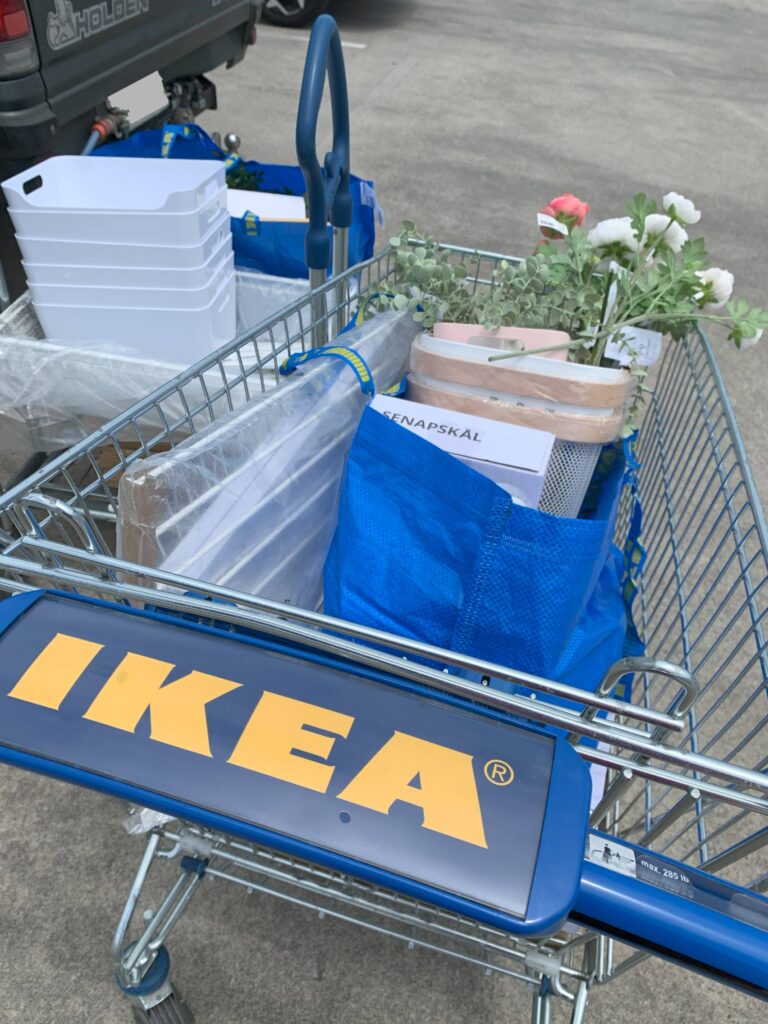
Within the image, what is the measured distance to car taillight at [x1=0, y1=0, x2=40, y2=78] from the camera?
1.52 meters

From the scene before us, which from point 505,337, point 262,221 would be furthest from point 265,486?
point 262,221

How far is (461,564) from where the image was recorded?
91cm

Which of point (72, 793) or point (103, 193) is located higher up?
point (103, 193)

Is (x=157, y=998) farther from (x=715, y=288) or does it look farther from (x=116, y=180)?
(x=116, y=180)

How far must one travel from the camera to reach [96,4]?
179 centimetres

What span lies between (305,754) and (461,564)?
36 centimetres

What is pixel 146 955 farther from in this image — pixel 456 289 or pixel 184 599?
pixel 456 289

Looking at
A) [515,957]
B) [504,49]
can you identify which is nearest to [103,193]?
[515,957]

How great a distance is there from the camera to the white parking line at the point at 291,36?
6.03 meters

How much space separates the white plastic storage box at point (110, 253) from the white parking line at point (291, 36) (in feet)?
18.2

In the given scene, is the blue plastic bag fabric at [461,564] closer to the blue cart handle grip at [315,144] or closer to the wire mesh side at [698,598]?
the wire mesh side at [698,598]

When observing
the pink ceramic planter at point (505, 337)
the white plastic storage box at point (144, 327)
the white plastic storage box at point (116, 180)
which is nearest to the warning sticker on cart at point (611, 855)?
the pink ceramic planter at point (505, 337)

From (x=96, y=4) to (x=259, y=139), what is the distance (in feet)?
8.39

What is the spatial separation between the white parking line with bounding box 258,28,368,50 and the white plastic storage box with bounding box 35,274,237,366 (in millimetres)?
5510
